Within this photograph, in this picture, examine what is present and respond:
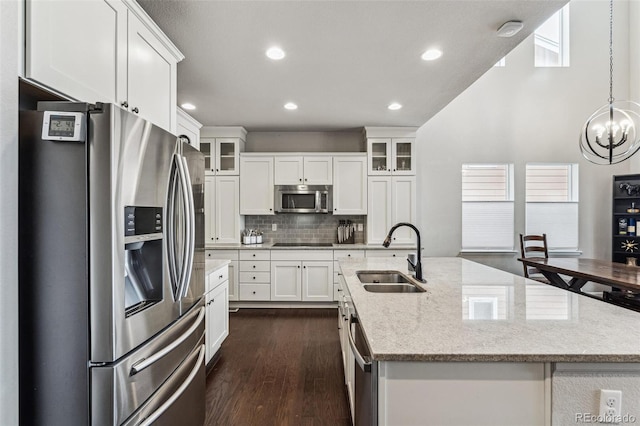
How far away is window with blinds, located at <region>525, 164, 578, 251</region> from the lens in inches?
202

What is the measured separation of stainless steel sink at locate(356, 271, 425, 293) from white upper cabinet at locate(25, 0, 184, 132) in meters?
1.73

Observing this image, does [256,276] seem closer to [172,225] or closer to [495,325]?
[172,225]

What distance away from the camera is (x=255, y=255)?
452 cm

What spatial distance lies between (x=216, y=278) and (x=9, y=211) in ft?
6.07

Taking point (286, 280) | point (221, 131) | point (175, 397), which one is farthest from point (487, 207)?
point (175, 397)

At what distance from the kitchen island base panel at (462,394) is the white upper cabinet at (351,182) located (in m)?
3.69

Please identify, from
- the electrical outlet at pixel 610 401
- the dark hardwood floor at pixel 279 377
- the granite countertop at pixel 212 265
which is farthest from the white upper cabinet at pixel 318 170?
the electrical outlet at pixel 610 401

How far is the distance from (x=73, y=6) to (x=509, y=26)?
2.36 m

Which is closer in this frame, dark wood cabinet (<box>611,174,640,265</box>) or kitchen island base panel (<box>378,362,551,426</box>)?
kitchen island base panel (<box>378,362,551,426</box>)

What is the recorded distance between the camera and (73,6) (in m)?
1.30

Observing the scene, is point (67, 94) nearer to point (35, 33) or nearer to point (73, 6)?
point (35, 33)

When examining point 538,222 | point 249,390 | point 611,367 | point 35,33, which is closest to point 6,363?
point 35,33

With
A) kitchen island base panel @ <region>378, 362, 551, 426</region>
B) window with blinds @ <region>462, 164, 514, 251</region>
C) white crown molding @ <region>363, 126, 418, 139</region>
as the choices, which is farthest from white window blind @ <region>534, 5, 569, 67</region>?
kitchen island base panel @ <region>378, 362, 551, 426</region>

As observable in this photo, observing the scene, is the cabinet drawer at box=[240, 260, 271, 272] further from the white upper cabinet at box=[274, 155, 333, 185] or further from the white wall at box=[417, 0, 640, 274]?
the white wall at box=[417, 0, 640, 274]
